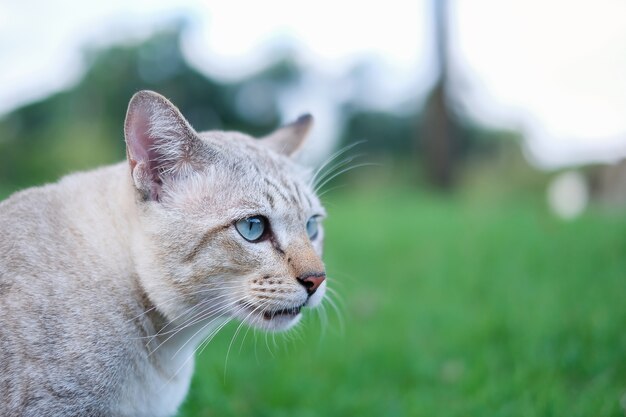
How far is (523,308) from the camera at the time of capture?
16.3 ft

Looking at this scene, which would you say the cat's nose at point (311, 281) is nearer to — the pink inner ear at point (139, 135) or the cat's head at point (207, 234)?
the cat's head at point (207, 234)

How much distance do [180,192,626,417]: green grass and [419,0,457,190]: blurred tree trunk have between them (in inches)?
254

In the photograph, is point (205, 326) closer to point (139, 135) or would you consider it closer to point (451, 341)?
point (139, 135)

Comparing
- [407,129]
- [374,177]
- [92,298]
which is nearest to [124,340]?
[92,298]

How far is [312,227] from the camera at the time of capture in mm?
3053

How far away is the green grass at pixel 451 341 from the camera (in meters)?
3.70

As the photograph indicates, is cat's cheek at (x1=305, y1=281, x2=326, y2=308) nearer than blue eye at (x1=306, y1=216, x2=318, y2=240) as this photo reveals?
Yes

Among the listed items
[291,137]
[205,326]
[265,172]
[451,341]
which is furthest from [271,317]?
[451,341]

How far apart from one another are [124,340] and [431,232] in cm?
564

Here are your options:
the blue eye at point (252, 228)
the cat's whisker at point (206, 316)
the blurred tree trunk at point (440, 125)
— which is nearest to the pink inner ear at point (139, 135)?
the blue eye at point (252, 228)

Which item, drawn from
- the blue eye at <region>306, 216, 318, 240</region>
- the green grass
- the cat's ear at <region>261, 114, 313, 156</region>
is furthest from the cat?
the cat's ear at <region>261, 114, 313, 156</region>

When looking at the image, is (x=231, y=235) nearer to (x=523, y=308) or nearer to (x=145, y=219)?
(x=145, y=219)

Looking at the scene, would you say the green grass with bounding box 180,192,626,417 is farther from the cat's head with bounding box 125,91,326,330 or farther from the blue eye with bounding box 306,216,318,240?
the cat's head with bounding box 125,91,326,330

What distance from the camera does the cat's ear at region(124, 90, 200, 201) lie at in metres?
2.53
